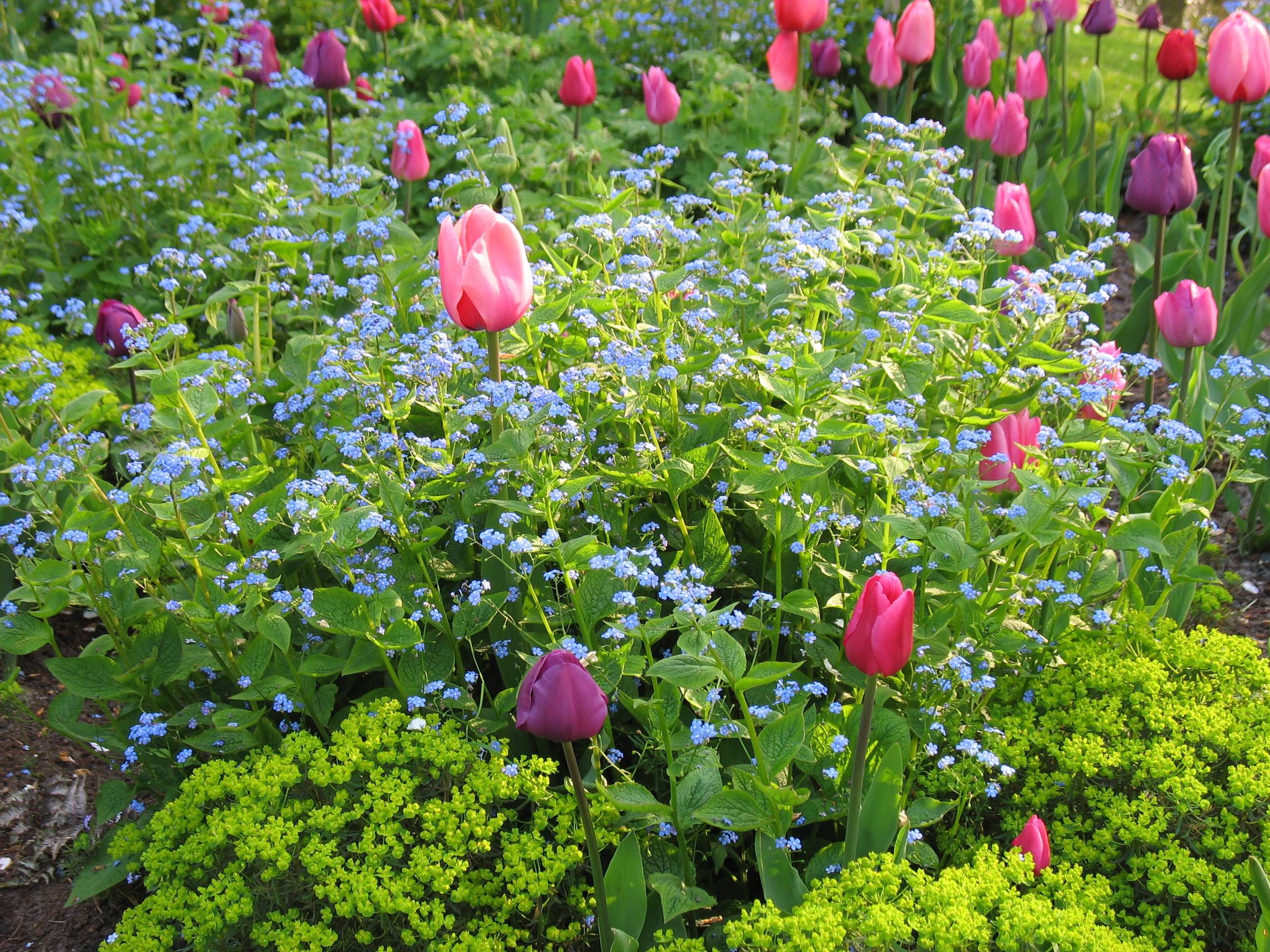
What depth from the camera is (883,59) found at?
4.24 meters

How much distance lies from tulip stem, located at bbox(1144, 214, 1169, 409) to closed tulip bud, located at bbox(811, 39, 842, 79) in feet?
5.54

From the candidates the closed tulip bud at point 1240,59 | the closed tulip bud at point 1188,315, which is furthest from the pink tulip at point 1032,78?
the closed tulip bud at point 1188,315

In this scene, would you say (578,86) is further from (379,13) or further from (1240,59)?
(1240,59)

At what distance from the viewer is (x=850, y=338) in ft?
8.50

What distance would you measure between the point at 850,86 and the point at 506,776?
17.8ft

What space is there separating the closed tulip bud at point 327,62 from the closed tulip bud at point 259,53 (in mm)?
972

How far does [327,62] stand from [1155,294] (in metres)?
2.61

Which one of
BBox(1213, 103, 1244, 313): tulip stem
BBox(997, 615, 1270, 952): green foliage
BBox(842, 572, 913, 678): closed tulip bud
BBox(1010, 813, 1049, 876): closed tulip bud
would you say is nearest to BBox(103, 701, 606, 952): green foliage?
BBox(842, 572, 913, 678): closed tulip bud

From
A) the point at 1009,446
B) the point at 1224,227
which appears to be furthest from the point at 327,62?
the point at 1224,227

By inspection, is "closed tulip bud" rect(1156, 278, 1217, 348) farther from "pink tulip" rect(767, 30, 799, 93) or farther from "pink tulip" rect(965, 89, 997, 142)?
"pink tulip" rect(767, 30, 799, 93)

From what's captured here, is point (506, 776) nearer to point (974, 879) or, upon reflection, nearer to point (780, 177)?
point (974, 879)

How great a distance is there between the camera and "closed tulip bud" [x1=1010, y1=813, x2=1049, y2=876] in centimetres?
196

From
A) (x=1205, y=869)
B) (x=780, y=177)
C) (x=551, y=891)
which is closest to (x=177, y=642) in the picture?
(x=551, y=891)

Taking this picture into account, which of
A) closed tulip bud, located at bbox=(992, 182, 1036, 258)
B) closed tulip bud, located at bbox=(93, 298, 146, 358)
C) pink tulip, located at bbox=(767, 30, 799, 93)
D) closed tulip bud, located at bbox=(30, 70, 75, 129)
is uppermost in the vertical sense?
pink tulip, located at bbox=(767, 30, 799, 93)
